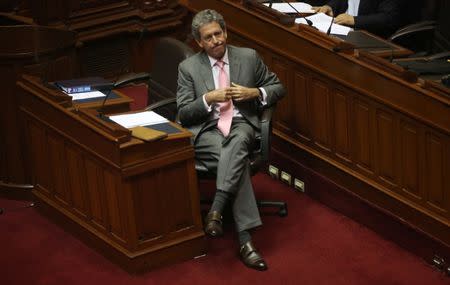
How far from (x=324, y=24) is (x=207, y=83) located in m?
0.95

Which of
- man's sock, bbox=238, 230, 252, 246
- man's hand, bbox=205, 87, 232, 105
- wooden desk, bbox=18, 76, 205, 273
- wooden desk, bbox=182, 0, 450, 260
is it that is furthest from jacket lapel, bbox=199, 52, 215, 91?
man's sock, bbox=238, 230, 252, 246

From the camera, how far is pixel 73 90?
4703 millimetres

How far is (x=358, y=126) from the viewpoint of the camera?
4.52 metres

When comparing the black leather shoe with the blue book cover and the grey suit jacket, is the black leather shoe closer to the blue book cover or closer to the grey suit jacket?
the grey suit jacket

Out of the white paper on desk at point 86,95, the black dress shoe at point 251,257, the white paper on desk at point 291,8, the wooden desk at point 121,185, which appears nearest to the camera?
the wooden desk at point 121,185

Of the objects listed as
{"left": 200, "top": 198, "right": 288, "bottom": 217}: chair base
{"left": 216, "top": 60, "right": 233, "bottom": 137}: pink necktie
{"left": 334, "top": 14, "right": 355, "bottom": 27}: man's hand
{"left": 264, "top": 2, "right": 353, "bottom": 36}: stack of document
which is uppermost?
{"left": 264, "top": 2, "right": 353, "bottom": 36}: stack of document

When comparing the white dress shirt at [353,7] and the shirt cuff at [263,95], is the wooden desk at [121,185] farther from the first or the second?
the white dress shirt at [353,7]

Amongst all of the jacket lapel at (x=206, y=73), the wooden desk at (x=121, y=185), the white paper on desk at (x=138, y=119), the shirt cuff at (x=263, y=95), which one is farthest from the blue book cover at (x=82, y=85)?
the shirt cuff at (x=263, y=95)

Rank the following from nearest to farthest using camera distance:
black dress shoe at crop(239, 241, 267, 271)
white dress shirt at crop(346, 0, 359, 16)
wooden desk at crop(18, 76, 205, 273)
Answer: wooden desk at crop(18, 76, 205, 273) → black dress shoe at crop(239, 241, 267, 271) → white dress shirt at crop(346, 0, 359, 16)

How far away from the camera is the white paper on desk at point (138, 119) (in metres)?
4.27

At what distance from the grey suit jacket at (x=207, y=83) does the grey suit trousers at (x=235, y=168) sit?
12 centimetres

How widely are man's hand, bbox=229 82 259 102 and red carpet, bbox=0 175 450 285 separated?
640 millimetres

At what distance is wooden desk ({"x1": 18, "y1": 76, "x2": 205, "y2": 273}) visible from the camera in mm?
4094

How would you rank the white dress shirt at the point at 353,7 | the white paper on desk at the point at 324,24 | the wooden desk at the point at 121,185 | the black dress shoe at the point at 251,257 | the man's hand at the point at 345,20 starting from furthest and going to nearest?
the white dress shirt at the point at 353,7 < the man's hand at the point at 345,20 < the white paper on desk at the point at 324,24 < the black dress shoe at the point at 251,257 < the wooden desk at the point at 121,185
